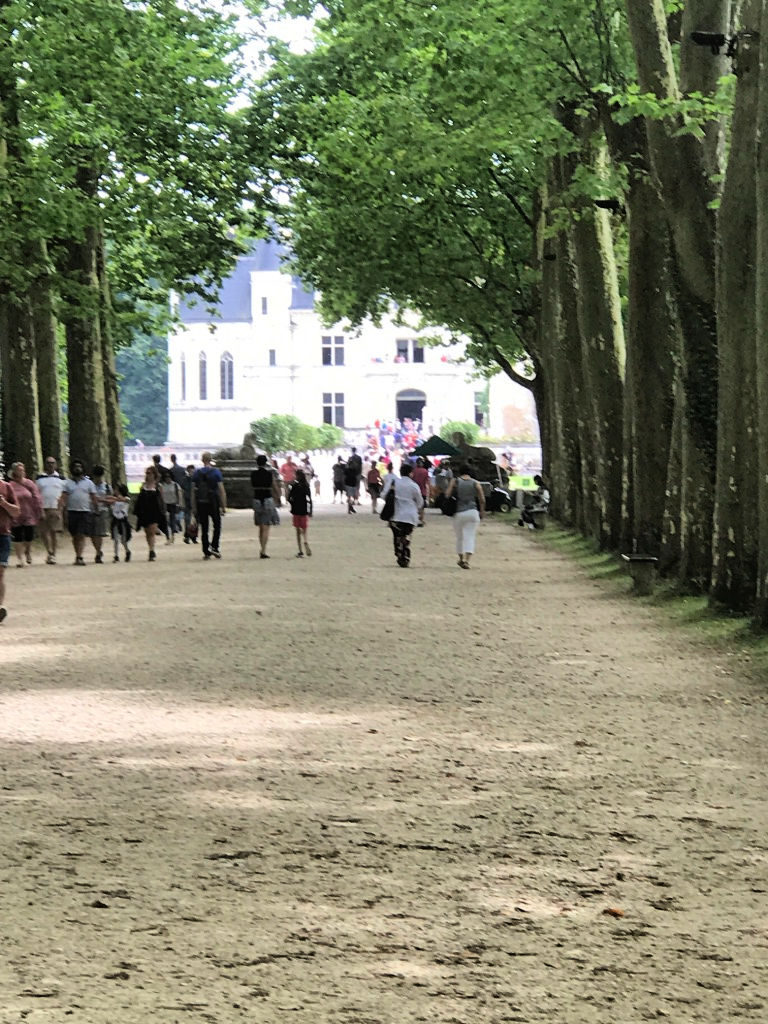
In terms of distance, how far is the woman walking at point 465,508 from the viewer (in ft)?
97.2

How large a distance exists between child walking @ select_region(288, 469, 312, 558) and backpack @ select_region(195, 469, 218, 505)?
4.05 ft

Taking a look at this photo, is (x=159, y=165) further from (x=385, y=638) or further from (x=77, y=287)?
(x=385, y=638)

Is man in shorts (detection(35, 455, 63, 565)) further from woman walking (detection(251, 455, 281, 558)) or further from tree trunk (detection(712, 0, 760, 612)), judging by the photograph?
tree trunk (detection(712, 0, 760, 612))

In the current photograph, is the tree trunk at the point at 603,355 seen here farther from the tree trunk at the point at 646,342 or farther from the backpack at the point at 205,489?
the backpack at the point at 205,489

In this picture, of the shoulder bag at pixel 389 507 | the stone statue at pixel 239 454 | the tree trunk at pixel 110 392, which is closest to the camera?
the shoulder bag at pixel 389 507

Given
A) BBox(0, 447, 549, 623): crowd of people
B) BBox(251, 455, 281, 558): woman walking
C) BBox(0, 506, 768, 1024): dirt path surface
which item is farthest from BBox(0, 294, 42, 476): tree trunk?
BBox(0, 506, 768, 1024): dirt path surface

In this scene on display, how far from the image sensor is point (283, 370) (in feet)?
489

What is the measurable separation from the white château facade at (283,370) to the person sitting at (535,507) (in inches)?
3619

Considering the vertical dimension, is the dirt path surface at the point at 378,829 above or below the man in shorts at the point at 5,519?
below

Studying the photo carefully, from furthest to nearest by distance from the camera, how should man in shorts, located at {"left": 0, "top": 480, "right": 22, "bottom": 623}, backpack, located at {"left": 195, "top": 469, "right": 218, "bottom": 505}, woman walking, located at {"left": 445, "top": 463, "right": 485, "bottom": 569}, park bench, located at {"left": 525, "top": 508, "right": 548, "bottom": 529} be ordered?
park bench, located at {"left": 525, "top": 508, "right": 548, "bottom": 529}
backpack, located at {"left": 195, "top": 469, "right": 218, "bottom": 505}
woman walking, located at {"left": 445, "top": 463, "right": 485, "bottom": 569}
man in shorts, located at {"left": 0, "top": 480, "right": 22, "bottom": 623}

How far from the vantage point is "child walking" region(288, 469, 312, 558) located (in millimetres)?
32312

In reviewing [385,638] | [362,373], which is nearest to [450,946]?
[385,638]

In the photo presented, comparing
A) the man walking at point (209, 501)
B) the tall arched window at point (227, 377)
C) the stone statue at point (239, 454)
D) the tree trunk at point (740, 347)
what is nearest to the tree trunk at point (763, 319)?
the tree trunk at point (740, 347)

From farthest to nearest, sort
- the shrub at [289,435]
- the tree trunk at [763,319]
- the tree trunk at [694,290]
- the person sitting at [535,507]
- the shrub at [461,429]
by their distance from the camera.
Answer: the shrub at [461,429] < the shrub at [289,435] < the person sitting at [535,507] < the tree trunk at [694,290] < the tree trunk at [763,319]
